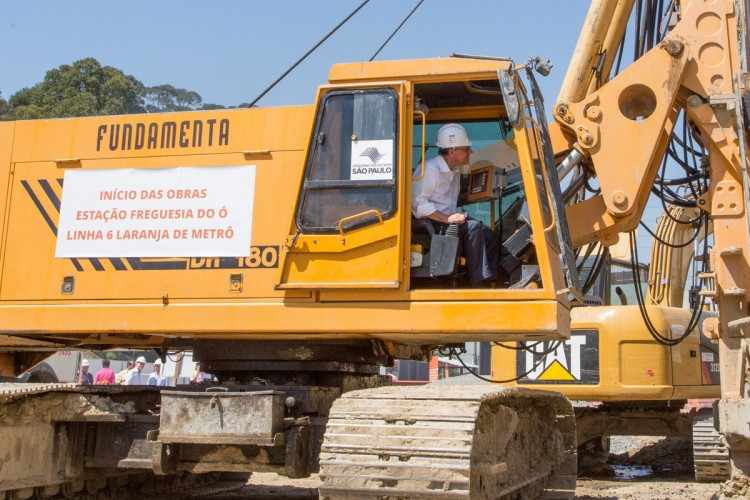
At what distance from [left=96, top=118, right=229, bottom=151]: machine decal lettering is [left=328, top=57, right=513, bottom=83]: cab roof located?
929 millimetres

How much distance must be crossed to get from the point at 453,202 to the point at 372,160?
69 cm

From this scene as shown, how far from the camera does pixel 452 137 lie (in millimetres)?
6801

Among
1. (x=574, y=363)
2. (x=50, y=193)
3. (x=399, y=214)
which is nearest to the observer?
(x=399, y=214)

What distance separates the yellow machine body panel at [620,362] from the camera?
11.3 meters

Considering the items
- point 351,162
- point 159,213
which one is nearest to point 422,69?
point 351,162

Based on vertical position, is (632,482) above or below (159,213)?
below

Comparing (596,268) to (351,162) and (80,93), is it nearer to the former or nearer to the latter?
(351,162)

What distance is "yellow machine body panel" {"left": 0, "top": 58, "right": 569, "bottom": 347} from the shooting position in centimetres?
614

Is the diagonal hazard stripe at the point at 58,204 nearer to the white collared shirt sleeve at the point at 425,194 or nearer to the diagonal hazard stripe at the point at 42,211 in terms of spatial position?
the diagonal hazard stripe at the point at 42,211

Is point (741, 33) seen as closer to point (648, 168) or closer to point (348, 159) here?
point (648, 168)

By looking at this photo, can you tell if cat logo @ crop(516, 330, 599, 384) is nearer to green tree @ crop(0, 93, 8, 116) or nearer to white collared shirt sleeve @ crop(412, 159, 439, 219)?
white collared shirt sleeve @ crop(412, 159, 439, 219)

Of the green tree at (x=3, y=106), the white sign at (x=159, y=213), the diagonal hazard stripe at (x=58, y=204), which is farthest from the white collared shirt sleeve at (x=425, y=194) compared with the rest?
the green tree at (x=3, y=106)

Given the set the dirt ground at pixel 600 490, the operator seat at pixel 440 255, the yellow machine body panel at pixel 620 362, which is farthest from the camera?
the yellow machine body panel at pixel 620 362

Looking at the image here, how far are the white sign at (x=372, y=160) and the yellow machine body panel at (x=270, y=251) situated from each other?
0.22ft
